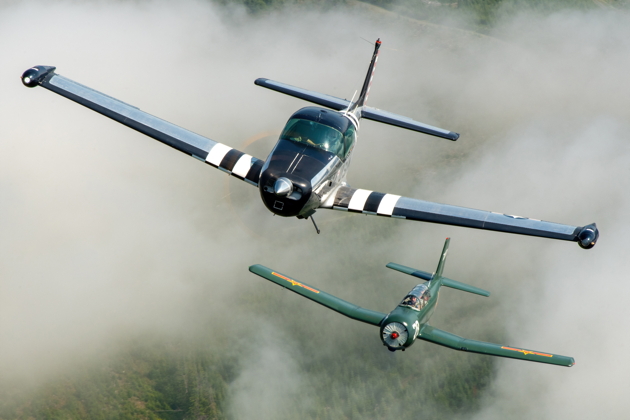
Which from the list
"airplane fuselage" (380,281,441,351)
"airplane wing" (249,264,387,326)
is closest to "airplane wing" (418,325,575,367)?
"airplane fuselage" (380,281,441,351)

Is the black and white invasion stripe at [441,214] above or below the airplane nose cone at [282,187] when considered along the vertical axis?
above

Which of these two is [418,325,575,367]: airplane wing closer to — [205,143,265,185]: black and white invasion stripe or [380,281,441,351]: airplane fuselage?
[380,281,441,351]: airplane fuselage

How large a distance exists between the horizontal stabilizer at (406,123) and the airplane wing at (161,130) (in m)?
10.8

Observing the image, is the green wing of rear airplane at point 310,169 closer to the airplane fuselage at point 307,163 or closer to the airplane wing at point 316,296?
the airplane fuselage at point 307,163

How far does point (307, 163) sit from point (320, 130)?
3.04m

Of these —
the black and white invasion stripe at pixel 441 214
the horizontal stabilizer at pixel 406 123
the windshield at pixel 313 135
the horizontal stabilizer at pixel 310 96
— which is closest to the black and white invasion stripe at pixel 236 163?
the windshield at pixel 313 135

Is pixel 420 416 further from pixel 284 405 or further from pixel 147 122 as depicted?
pixel 147 122

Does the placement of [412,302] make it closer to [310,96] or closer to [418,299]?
[418,299]

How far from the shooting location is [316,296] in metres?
49.5

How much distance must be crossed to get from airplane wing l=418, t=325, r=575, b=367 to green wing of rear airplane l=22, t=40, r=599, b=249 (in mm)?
17325

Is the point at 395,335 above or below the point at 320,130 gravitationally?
below

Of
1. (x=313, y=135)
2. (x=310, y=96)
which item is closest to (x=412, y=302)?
(x=310, y=96)

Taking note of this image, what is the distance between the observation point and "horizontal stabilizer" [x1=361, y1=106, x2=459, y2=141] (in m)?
36.4

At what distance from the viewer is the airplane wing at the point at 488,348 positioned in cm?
4228
